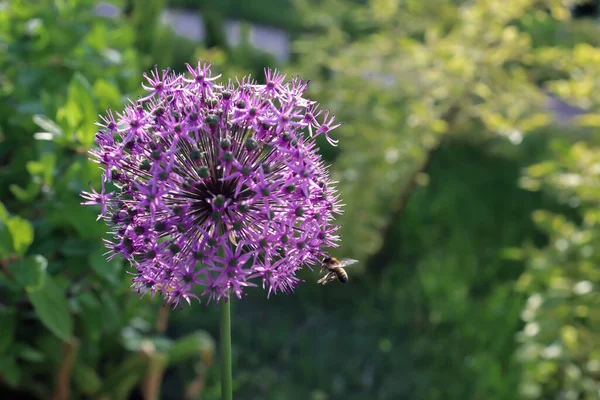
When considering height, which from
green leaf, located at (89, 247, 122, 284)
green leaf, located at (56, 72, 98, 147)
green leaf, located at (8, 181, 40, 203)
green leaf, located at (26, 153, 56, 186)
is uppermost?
green leaf, located at (56, 72, 98, 147)

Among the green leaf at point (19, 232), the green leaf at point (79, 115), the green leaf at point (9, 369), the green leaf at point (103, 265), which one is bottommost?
the green leaf at point (9, 369)

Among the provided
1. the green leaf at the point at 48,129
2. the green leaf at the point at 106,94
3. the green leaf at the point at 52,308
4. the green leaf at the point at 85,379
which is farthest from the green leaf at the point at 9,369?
the green leaf at the point at 106,94

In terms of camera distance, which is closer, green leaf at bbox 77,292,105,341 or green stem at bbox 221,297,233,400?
green stem at bbox 221,297,233,400

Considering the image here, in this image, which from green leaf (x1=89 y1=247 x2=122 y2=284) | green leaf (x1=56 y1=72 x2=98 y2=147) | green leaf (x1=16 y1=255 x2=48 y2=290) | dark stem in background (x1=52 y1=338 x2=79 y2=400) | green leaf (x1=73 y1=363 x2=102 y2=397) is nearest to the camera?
green leaf (x1=16 y1=255 x2=48 y2=290)

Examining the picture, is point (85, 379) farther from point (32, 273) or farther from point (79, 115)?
point (79, 115)

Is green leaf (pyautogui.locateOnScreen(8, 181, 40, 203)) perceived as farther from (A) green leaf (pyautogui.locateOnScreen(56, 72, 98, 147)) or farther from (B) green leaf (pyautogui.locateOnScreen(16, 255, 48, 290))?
(B) green leaf (pyautogui.locateOnScreen(16, 255, 48, 290))

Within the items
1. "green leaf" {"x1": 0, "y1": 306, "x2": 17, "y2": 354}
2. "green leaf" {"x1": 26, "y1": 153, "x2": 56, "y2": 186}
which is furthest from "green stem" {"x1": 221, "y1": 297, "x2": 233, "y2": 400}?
"green leaf" {"x1": 0, "y1": 306, "x2": 17, "y2": 354}

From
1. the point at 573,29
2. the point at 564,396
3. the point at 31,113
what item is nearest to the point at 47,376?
the point at 31,113

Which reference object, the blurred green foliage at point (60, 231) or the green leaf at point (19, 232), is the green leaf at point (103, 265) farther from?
the green leaf at point (19, 232)
